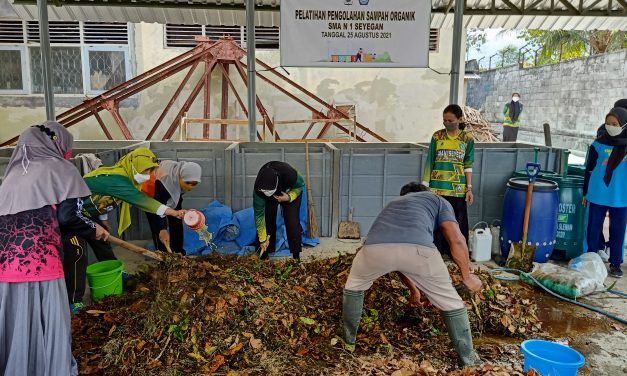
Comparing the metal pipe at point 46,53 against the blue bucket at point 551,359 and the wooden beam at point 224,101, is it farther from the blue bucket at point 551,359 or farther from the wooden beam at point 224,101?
the blue bucket at point 551,359

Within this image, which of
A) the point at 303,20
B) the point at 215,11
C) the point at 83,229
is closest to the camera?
the point at 83,229

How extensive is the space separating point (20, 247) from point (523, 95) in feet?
59.1

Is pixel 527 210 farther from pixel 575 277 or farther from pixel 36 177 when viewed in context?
pixel 36 177

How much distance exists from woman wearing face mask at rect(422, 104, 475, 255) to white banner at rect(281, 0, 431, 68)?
178 cm

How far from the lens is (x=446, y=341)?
11.6 ft

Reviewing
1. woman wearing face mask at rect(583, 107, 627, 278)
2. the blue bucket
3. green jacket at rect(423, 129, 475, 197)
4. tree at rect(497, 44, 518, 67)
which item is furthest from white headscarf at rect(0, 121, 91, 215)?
tree at rect(497, 44, 518, 67)

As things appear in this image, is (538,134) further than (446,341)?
Yes

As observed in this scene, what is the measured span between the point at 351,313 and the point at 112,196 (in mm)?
2370

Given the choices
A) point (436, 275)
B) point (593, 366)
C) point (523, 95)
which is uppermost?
point (523, 95)

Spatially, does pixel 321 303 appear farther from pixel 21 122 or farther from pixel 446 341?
pixel 21 122

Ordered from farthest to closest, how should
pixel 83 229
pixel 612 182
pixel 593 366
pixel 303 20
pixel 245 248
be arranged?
1. pixel 303 20
2. pixel 245 248
3. pixel 612 182
4. pixel 593 366
5. pixel 83 229

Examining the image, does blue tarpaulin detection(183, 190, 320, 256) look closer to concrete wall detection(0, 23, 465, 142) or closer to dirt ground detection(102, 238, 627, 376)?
dirt ground detection(102, 238, 627, 376)

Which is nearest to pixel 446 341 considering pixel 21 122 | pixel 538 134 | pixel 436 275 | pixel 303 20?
pixel 436 275

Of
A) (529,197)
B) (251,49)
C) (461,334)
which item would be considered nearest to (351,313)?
(461,334)
